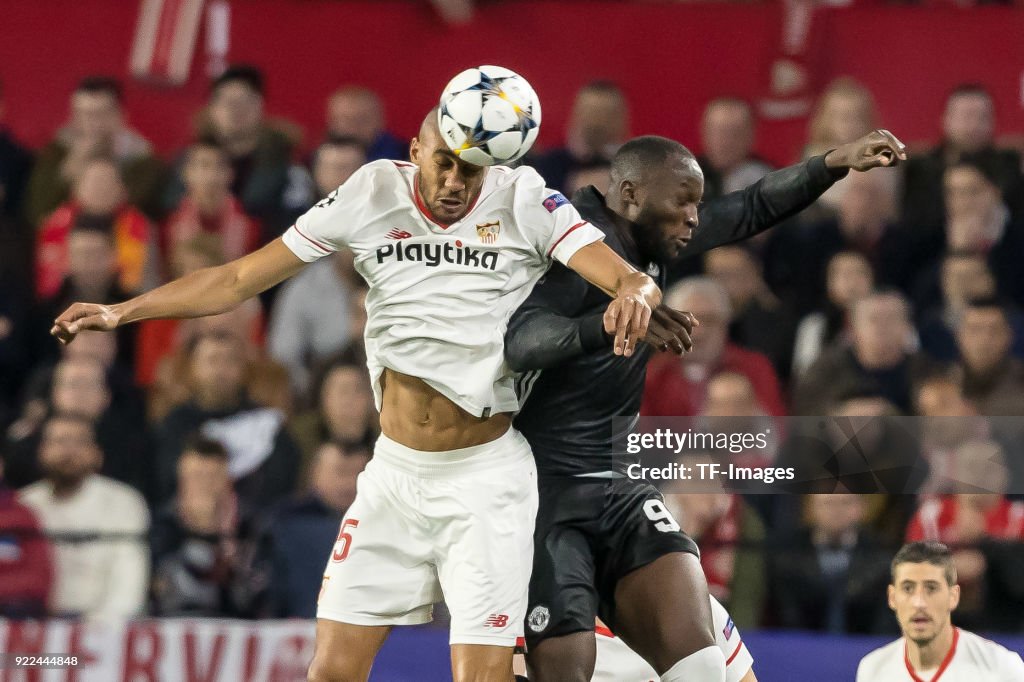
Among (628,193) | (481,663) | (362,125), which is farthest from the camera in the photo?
(362,125)

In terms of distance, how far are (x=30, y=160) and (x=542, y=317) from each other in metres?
5.49

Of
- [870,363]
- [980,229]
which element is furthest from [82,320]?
[980,229]

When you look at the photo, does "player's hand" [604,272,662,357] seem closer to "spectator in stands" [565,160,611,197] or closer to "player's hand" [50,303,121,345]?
"player's hand" [50,303,121,345]

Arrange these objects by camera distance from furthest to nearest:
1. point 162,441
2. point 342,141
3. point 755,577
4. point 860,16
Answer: point 860,16, point 342,141, point 162,441, point 755,577

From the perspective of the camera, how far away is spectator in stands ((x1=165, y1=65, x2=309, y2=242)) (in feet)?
30.0

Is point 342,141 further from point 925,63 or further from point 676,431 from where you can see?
point 925,63

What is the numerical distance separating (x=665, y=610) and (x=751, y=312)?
3.51 m

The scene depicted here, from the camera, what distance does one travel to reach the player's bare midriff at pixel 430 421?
5172 millimetres

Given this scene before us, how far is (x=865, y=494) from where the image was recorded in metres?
7.34

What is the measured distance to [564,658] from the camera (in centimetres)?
514

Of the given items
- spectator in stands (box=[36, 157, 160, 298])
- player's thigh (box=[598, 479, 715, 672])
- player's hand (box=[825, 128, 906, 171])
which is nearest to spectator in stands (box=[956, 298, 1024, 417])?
player's hand (box=[825, 128, 906, 171])

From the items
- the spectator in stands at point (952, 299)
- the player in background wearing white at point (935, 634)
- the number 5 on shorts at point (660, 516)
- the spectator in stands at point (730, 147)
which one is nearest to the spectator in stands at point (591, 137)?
the spectator in stands at point (730, 147)

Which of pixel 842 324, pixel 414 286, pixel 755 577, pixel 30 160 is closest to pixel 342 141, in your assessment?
pixel 30 160

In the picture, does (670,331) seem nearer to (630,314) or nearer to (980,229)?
(630,314)
